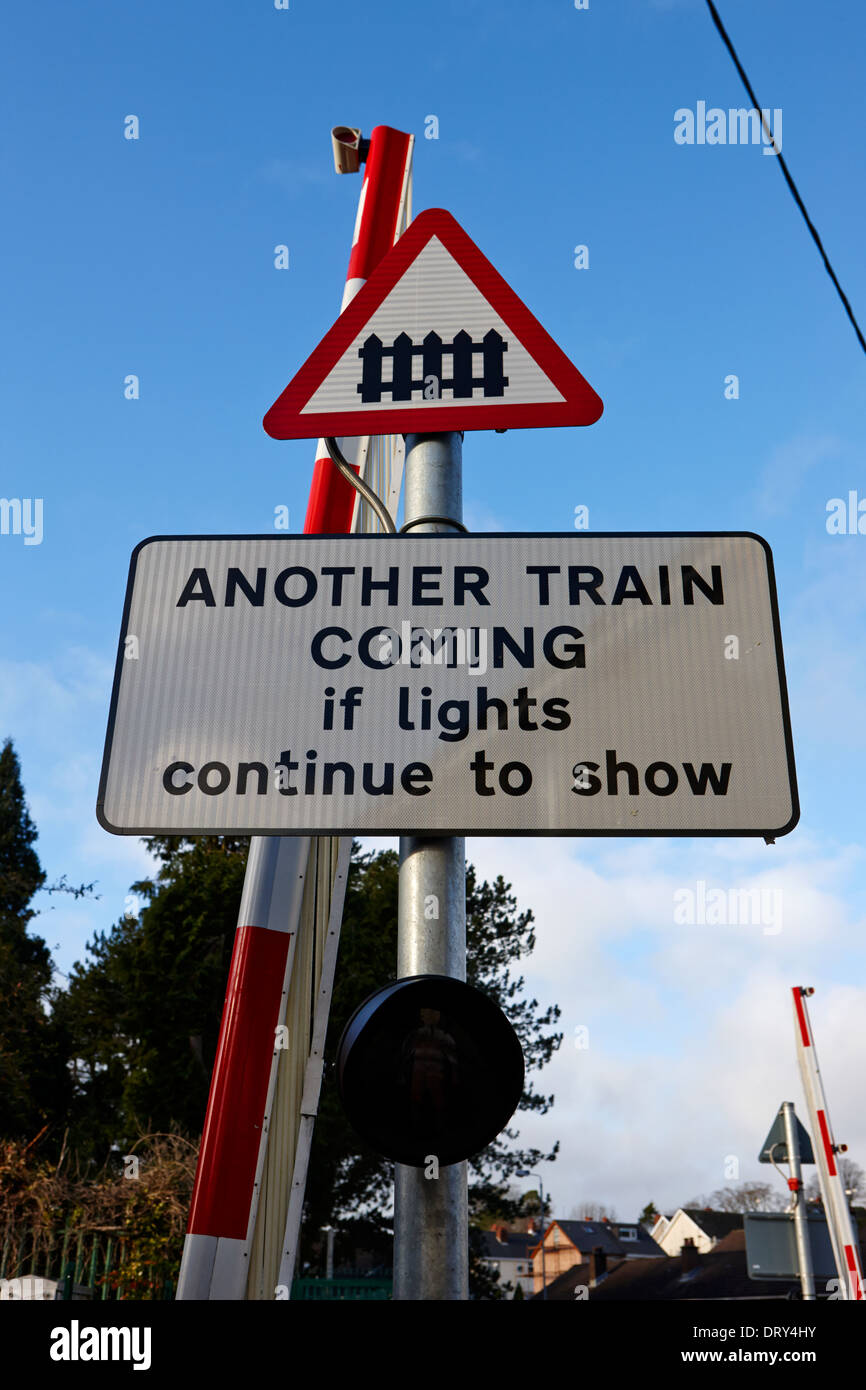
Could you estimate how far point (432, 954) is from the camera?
1762mm

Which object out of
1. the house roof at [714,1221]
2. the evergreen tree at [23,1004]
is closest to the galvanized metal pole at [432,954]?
the evergreen tree at [23,1004]

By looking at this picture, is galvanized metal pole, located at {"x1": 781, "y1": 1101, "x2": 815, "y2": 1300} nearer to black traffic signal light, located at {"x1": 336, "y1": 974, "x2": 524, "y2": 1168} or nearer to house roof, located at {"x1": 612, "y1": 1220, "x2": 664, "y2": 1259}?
black traffic signal light, located at {"x1": 336, "y1": 974, "x2": 524, "y2": 1168}

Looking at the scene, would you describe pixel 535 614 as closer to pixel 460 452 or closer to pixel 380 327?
pixel 460 452

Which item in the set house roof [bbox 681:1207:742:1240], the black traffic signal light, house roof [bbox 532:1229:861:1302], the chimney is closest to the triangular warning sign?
the black traffic signal light

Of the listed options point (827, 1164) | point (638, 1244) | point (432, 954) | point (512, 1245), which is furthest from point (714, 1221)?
point (432, 954)

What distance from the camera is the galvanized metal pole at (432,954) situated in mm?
1586

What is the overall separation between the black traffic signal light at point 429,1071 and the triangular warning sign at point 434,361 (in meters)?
1.27

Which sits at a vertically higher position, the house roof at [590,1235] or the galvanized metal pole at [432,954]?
the house roof at [590,1235]

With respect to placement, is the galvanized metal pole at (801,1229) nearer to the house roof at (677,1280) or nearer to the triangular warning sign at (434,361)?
the triangular warning sign at (434,361)

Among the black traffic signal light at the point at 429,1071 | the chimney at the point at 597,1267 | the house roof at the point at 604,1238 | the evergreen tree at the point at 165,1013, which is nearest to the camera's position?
the black traffic signal light at the point at 429,1071

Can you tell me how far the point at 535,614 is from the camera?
1.99m

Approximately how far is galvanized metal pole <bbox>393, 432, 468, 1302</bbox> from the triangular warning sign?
19cm
